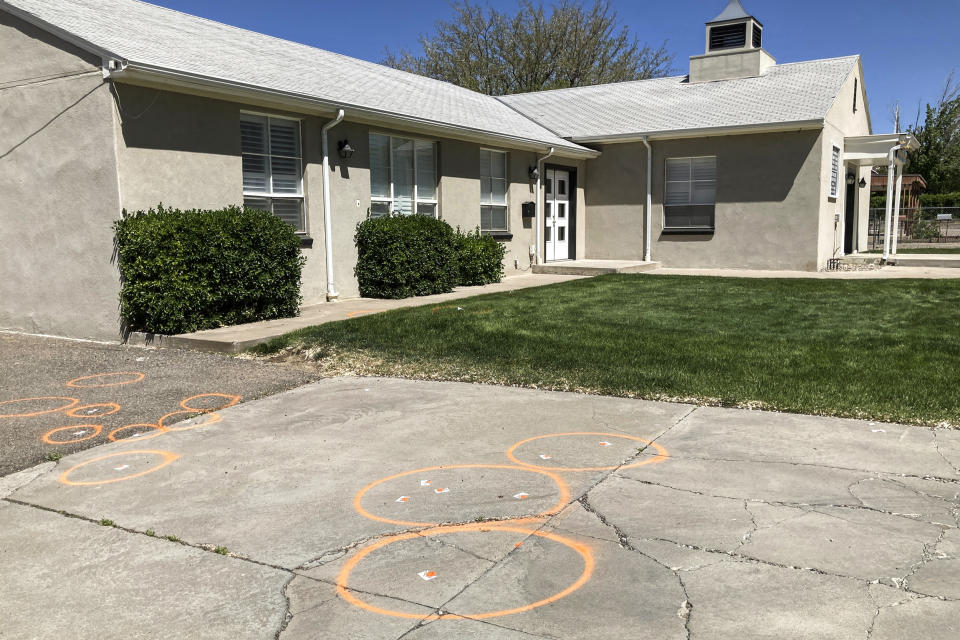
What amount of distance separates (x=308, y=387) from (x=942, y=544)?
5101 mm

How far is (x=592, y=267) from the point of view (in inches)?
666

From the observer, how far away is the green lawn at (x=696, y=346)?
6.17 metres

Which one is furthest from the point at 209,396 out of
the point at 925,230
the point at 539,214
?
the point at 925,230

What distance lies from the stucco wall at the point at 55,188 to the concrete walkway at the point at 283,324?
1098 mm

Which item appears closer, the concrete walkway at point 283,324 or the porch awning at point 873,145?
the concrete walkway at point 283,324

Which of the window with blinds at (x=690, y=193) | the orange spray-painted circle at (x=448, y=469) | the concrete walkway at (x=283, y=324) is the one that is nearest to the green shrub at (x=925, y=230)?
the window with blinds at (x=690, y=193)

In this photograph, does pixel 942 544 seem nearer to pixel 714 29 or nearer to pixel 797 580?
pixel 797 580

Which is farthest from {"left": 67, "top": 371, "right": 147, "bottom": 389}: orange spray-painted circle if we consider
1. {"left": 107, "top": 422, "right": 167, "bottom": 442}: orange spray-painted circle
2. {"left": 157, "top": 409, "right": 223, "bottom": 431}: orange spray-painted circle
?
{"left": 107, "top": 422, "right": 167, "bottom": 442}: orange spray-painted circle

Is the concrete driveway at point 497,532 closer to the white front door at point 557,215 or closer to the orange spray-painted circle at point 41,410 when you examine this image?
the orange spray-painted circle at point 41,410

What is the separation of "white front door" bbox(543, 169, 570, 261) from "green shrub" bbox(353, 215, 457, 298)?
5.83 m

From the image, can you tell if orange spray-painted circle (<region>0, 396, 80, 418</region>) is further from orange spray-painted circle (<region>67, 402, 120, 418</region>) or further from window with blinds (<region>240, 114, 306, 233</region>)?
window with blinds (<region>240, 114, 306, 233</region>)

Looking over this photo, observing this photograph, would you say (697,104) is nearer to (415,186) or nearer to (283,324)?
(415,186)

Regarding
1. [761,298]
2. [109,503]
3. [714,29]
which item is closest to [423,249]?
[761,298]

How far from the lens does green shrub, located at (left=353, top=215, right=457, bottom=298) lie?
12242 millimetres
